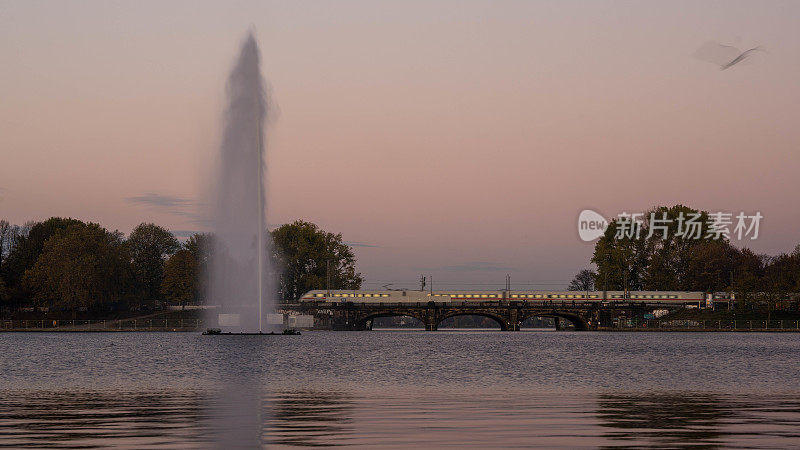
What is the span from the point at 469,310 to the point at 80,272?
222 ft

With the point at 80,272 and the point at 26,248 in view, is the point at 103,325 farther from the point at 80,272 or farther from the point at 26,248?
the point at 26,248

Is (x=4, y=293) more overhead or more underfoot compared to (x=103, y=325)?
more overhead

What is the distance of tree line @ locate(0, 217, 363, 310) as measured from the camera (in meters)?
168

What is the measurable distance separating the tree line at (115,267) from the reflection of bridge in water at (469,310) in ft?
39.9

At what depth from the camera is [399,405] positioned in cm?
3278

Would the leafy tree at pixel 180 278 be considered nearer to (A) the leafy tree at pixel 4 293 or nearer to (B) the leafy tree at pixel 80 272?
(B) the leafy tree at pixel 80 272

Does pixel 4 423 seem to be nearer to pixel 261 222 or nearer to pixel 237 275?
pixel 261 222

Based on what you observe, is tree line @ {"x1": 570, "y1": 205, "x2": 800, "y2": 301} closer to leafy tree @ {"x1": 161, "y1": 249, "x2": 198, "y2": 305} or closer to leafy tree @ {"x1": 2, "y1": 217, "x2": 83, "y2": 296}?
leafy tree @ {"x1": 161, "y1": 249, "x2": 198, "y2": 305}

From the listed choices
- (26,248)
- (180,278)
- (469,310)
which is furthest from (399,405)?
(26,248)

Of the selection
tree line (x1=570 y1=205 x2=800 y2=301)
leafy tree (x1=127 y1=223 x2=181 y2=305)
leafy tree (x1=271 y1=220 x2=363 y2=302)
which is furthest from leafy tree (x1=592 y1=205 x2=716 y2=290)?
leafy tree (x1=127 y1=223 x2=181 y2=305)

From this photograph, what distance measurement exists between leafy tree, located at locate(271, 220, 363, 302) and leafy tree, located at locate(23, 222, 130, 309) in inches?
1274

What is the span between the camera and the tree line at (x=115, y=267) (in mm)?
167625

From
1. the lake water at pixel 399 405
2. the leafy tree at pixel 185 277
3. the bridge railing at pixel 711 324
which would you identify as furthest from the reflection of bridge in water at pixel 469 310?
the lake water at pixel 399 405

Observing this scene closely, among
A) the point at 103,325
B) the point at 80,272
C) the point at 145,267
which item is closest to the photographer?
the point at 80,272
